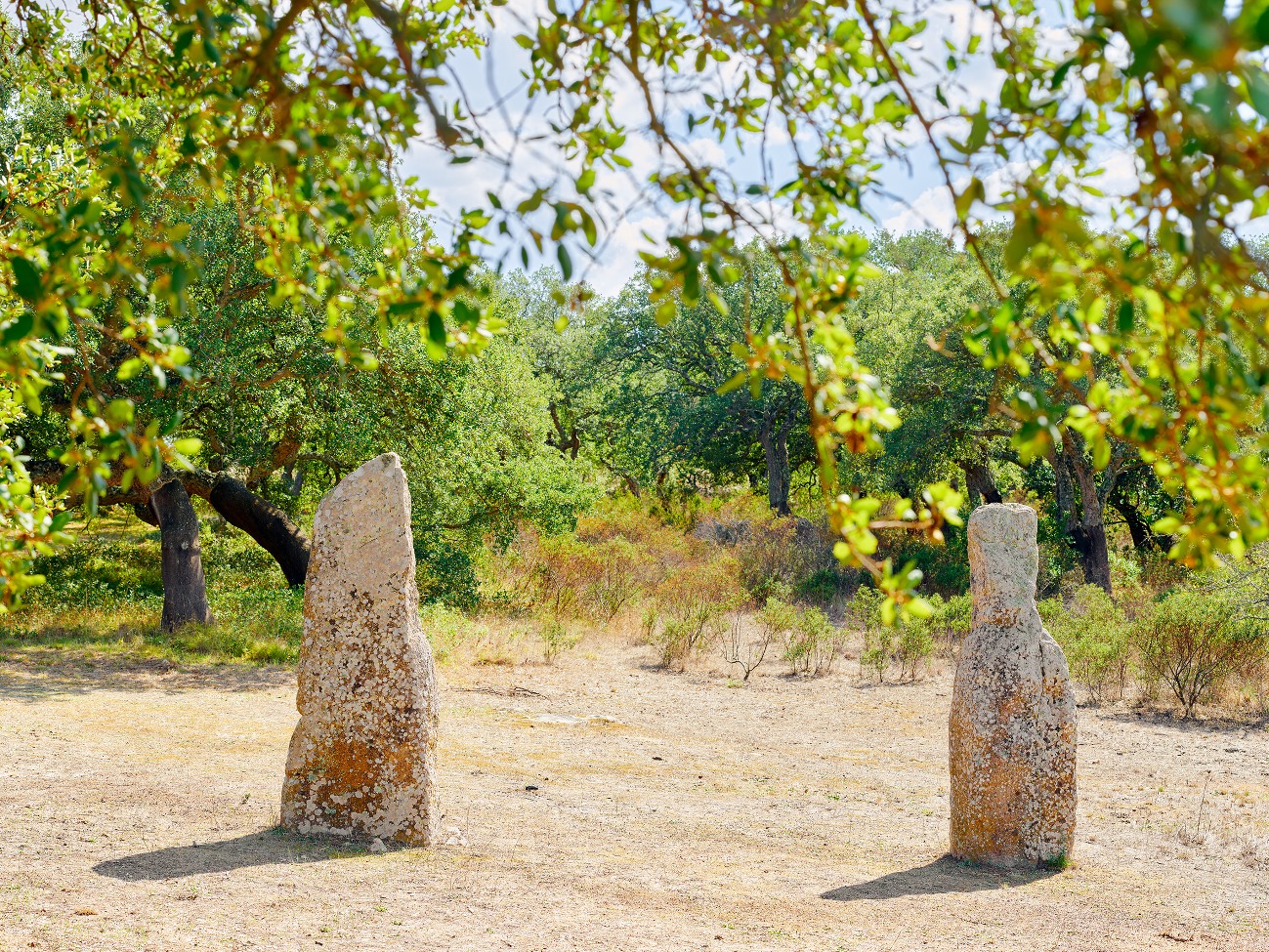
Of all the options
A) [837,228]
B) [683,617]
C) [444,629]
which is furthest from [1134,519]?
[837,228]

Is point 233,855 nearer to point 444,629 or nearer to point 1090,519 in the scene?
point 444,629

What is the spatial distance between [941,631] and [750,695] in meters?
4.23

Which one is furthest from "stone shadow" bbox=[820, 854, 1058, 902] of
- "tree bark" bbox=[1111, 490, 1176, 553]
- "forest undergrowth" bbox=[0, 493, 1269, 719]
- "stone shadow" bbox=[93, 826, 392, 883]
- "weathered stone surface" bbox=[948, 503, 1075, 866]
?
"tree bark" bbox=[1111, 490, 1176, 553]

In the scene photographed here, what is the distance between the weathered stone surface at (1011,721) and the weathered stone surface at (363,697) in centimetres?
340

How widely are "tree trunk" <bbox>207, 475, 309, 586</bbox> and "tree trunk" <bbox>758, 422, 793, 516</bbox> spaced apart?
40.6 feet

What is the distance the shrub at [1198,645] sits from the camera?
1255 cm

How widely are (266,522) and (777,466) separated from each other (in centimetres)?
1334

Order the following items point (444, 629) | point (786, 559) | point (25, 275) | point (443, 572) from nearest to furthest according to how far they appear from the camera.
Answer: point (25, 275), point (444, 629), point (443, 572), point (786, 559)

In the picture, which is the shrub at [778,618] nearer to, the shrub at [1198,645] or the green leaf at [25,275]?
the shrub at [1198,645]

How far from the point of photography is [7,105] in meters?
14.4

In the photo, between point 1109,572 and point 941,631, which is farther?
point 1109,572

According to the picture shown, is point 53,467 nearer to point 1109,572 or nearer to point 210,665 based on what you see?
point 210,665

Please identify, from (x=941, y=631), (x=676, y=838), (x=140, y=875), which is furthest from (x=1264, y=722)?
(x=140, y=875)

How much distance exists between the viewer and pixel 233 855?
6.21 metres
